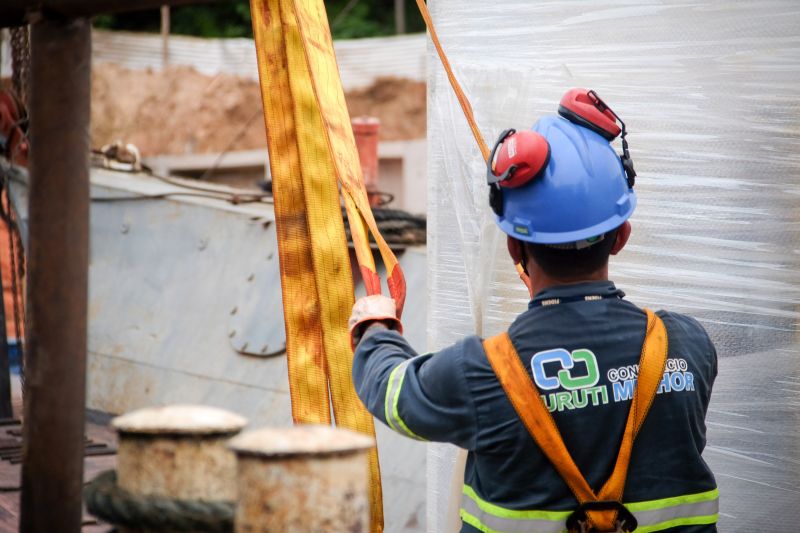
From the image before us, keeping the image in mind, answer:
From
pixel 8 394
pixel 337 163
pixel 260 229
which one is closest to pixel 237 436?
pixel 337 163

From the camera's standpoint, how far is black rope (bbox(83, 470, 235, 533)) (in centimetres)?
177

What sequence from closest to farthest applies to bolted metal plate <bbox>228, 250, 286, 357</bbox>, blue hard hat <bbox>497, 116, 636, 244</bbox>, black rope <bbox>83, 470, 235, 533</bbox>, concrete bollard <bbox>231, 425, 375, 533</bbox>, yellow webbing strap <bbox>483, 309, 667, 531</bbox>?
concrete bollard <bbox>231, 425, 375, 533</bbox>
black rope <bbox>83, 470, 235, 533</bbox>
yellow webbing strap <bbox>483, 309, 667, 531</bbox>
blue hard hat <bbox>497, 116, 636, 244</bbox>
bolted metal plate <bbox>228, 250, 286, 357</bbox>

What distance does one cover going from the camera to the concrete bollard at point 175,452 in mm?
1812

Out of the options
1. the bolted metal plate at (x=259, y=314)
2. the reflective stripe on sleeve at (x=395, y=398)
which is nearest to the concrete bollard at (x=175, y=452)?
the reflective stripe on sleeve at (x=395, y=398)

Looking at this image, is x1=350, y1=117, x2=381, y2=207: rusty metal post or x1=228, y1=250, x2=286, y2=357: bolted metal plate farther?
x1=350, y1=117, x2=381, y2=207: rusty metal post

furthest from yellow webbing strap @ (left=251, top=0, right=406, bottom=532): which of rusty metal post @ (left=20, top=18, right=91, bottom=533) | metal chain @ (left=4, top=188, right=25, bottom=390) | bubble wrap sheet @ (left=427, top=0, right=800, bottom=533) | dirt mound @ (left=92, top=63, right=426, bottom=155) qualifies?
dirt mound @ (left=92, top=63, right=426, bottom=155)

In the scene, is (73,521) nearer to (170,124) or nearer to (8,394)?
(8,394)

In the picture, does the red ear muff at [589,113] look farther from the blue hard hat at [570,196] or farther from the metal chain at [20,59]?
the metal chain at [20,59]

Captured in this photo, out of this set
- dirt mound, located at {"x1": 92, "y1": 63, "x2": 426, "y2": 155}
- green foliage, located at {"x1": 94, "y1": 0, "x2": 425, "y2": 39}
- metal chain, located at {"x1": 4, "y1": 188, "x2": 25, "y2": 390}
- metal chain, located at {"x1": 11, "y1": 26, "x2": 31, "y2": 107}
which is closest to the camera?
metal chain, located at {"x1": 11, "y1": 26, "x2": 31, "y2": 107}

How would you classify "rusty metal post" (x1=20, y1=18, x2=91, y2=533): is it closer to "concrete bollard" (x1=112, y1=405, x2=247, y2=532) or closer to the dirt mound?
"concrete bollard" (x1=112, y1=405, x2=247, y2=532)

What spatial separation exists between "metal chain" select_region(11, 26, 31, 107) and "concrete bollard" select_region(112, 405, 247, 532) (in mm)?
3370

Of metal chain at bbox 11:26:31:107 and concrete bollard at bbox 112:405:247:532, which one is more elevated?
metal chain at bbox 11:26:31:107

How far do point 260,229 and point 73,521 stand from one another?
298 cm

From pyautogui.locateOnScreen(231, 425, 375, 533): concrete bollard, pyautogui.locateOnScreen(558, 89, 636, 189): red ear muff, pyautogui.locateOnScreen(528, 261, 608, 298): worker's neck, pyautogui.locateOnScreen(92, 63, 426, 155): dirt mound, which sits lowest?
pyautogui.locateOnScreen(231, 425, 375, 533): concrete bollard
